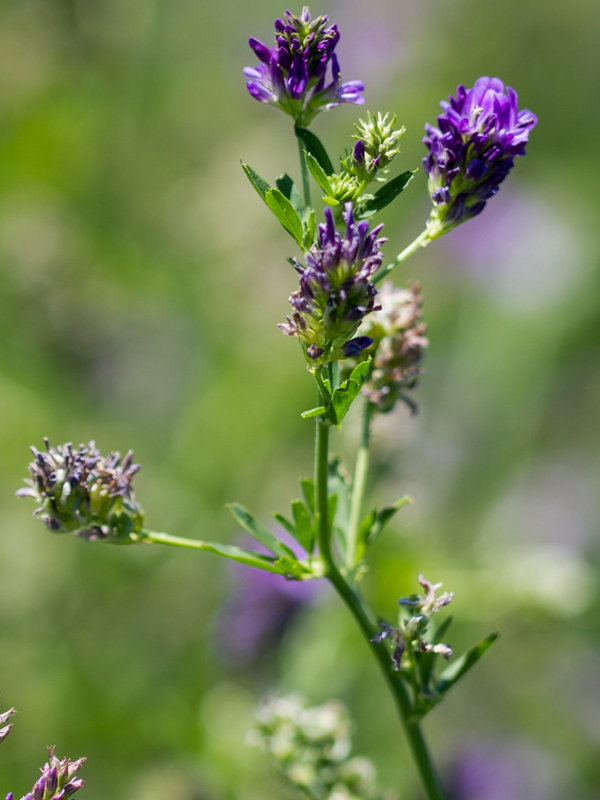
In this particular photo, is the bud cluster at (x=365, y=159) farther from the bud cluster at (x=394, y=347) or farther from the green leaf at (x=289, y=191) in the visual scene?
the bud cluster at (x=394, y=347)

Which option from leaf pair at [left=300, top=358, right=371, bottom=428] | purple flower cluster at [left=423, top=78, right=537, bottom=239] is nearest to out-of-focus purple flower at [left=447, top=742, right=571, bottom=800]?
leaf pair at [left=300, top=358, right=371, bottom=428]

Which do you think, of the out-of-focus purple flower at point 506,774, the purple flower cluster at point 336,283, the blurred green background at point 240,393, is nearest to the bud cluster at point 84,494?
the purple flower cluster at point 336,283

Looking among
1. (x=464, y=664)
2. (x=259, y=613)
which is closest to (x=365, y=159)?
(x=464, y=664)

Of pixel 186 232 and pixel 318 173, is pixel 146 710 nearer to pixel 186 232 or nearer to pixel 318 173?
pixel 318 173

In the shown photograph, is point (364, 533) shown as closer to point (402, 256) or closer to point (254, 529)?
point (254, 529)

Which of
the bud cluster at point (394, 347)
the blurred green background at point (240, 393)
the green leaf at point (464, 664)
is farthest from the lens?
the blurred green background at point (240, 393)

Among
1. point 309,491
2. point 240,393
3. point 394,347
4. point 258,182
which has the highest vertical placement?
point 240,393

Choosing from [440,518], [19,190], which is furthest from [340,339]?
[19,190]
